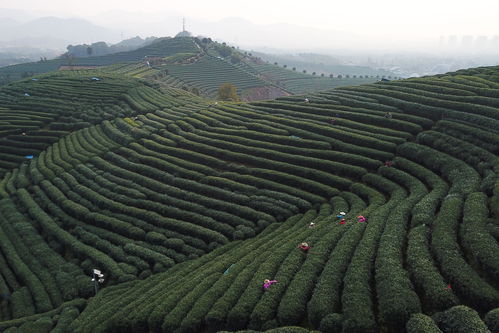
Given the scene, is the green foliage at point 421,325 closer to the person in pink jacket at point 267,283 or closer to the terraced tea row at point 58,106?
the person in pink jacket at point 267,283

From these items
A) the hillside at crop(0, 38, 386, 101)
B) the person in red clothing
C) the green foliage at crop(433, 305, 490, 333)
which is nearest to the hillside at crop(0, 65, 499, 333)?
the green foliage at crop(433, 305, 490, 333)

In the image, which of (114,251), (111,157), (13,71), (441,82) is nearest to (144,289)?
(114,251)

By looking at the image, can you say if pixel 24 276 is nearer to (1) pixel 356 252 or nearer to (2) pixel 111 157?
(2) pixel 111 157

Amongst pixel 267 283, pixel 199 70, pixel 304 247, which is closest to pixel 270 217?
pixel 304 247

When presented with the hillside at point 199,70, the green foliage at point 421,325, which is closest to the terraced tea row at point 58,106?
the hillside at point 199,70

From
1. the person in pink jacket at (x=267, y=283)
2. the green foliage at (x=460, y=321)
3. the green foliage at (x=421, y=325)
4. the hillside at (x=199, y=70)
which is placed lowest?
the person in pink jacket at (x=267, y=283)

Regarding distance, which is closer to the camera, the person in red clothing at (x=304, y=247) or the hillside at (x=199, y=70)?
the person in red clothing at (x=304, y=247)

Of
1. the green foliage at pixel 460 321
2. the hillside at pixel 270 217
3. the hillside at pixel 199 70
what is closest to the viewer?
the green foliage at pixel 460 321
